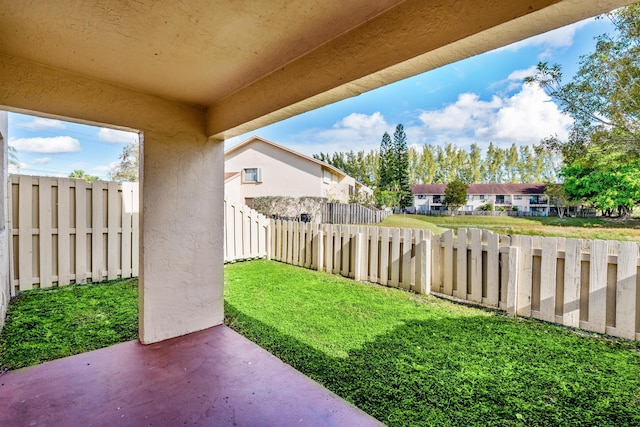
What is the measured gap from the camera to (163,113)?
2697 millimetres

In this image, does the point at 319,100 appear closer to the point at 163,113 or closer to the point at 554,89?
the point at 163,113

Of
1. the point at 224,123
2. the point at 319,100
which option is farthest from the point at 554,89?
the point at 224,123

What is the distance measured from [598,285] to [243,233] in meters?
6.12

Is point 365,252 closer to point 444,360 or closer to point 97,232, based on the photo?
point 444,360

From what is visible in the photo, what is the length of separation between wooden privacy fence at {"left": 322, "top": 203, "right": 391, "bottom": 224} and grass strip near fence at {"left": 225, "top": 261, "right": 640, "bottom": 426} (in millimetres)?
11658

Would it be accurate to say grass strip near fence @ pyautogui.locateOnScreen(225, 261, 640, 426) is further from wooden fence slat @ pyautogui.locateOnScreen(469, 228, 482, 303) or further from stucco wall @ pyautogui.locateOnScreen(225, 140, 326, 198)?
stucco wall @ pyautogui.locateOnScreen(225, 140, 326, 198)

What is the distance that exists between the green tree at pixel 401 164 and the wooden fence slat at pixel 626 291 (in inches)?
880

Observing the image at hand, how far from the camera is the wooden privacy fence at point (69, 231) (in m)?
4.16

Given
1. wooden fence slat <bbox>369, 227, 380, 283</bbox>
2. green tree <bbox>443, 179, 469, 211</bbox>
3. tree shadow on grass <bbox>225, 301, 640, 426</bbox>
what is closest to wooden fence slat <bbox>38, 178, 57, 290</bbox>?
tree shadow on grass <bbox>225, 301, 640, 426</bbox>

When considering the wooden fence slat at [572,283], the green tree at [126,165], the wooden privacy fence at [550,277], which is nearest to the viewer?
the wooden privacy fence at [550,277]

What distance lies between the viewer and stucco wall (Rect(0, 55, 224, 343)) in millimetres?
2309

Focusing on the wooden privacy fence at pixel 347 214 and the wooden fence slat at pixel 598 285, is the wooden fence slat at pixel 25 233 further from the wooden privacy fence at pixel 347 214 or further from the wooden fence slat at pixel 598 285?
the wooden privacy fence at pixel 347 214

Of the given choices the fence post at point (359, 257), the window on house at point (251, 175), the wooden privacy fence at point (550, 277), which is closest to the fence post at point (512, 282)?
the wooden privacy fence at point (550, 277)

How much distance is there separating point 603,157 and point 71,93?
7.98 meters
